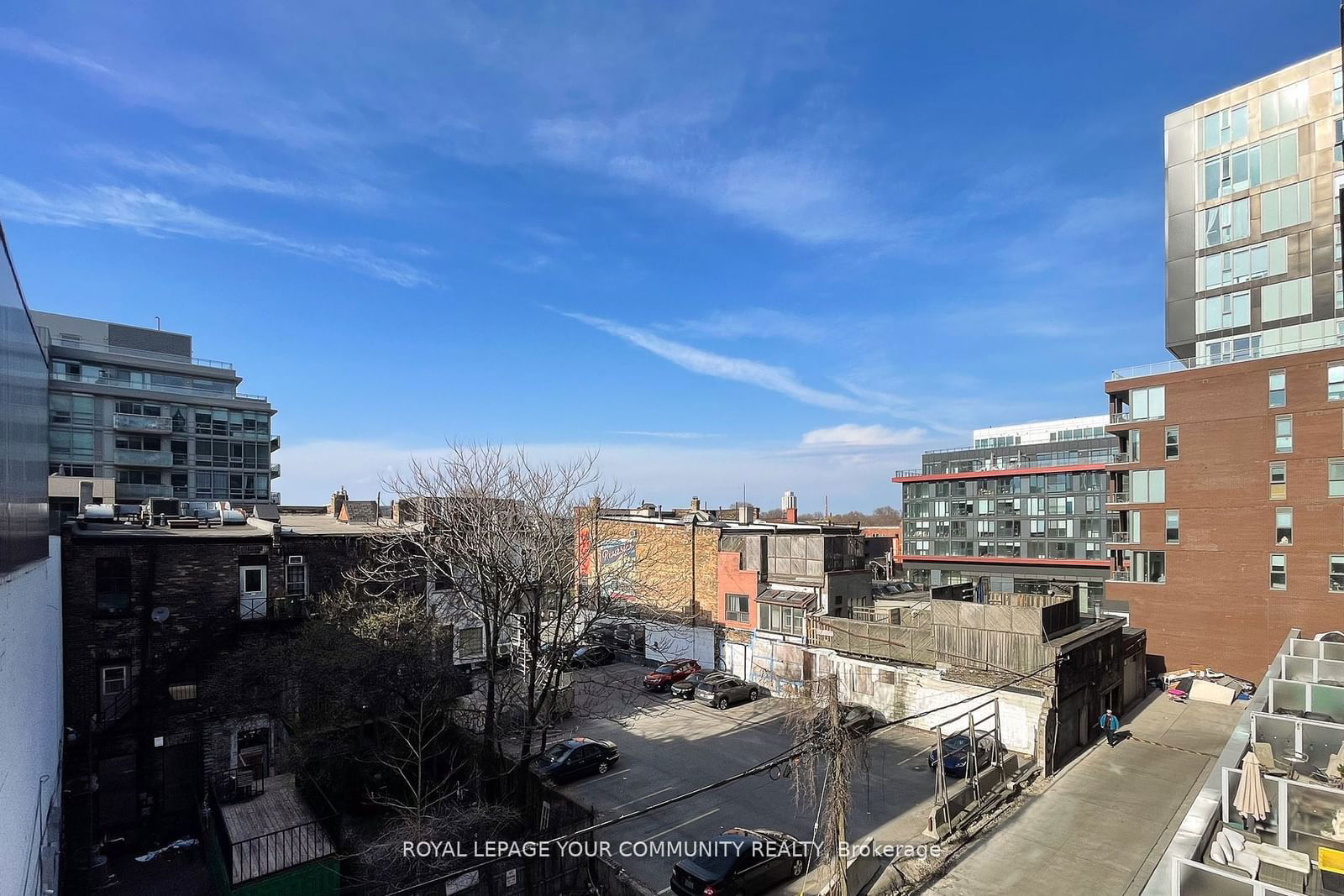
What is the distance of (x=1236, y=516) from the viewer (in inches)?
1195

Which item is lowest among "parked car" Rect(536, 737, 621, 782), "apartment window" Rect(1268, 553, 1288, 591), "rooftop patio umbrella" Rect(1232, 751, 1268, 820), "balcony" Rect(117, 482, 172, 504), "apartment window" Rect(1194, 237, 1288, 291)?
"parked car" Rect(536, 737, 621, 782)

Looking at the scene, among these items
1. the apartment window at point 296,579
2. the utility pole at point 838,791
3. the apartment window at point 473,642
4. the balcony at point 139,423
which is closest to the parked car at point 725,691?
the apartment window at point 473,642

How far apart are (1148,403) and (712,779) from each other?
31618 millimetres

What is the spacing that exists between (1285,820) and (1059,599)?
1659cm

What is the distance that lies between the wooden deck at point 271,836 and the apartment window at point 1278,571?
39247 millimetres

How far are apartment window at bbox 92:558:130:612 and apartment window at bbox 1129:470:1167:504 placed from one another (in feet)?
145

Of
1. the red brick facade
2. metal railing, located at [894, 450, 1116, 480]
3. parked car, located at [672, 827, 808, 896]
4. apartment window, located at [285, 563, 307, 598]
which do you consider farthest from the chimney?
metal railing, located at [894, 450, 1116, 480]

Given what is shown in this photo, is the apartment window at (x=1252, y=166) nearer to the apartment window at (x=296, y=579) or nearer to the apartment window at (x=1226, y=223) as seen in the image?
the apartment window at (x=1226, y=223)

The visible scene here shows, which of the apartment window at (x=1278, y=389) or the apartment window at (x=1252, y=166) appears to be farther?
the apartment window at (x=1252, y=166)

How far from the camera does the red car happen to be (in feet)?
96.0

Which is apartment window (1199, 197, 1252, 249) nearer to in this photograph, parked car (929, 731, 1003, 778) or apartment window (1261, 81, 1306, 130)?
apartment window (1261, 81, 1306, 130)

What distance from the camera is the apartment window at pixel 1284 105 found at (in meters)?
32.2

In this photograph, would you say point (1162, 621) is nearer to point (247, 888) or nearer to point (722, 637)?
point (722, 637)

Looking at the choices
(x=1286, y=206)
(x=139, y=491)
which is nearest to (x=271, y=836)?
(x=139, y=491)
